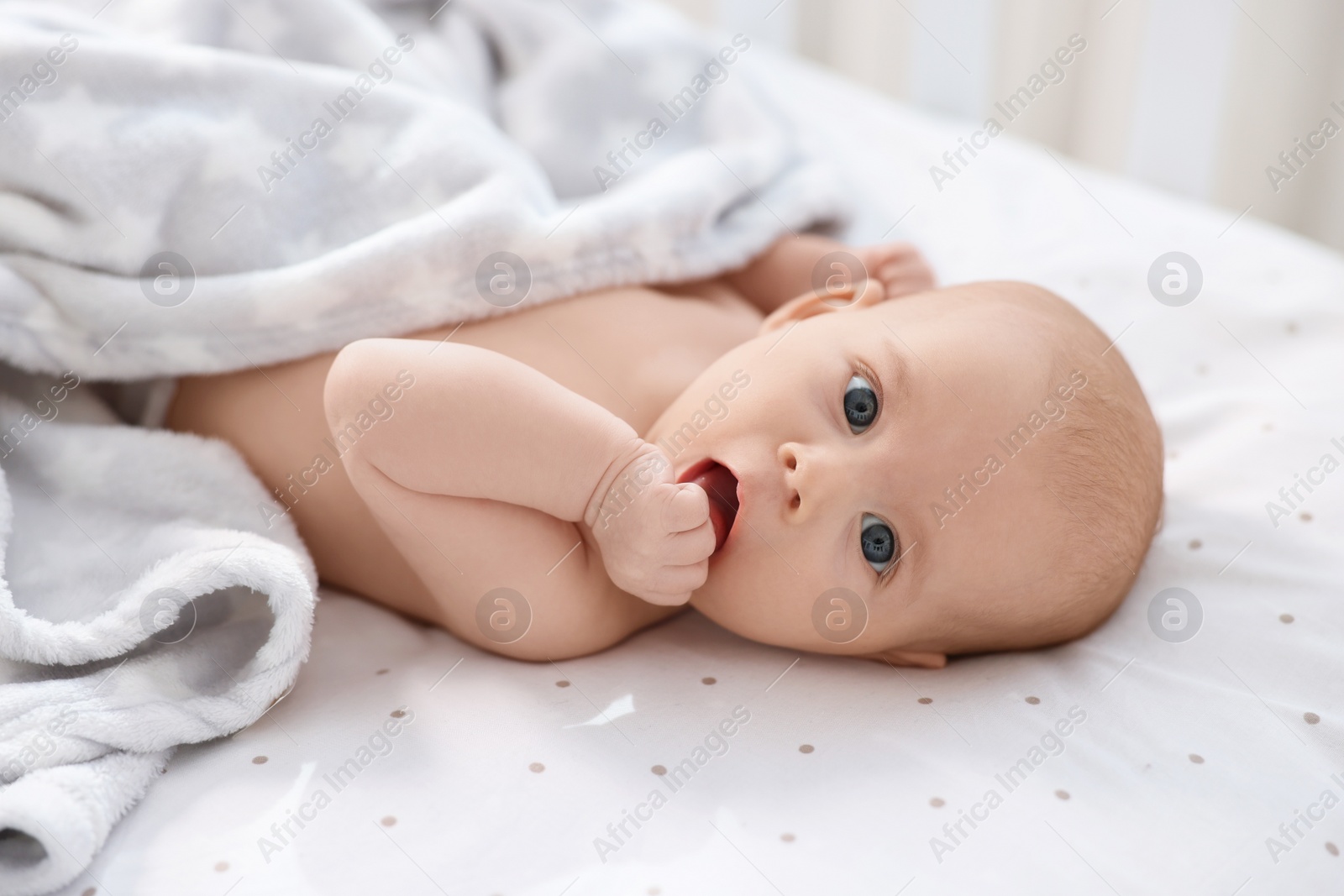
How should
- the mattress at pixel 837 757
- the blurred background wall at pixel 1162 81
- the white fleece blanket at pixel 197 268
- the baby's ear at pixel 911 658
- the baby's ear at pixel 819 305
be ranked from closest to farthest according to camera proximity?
1. the mattress at pixel 837 757
2. the white fleece blanket at pixel 197 268
3. the baby's ear at pixel 911 658
4. the baby's ear at pixel 819 305
5. the blurred background wall at pixel 1162 81

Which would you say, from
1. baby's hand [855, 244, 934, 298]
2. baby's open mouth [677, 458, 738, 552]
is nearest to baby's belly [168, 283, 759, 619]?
baby's open mouth [677, 458, 738, 552]

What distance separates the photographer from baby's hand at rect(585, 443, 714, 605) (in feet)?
2.76

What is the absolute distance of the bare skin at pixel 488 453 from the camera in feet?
2.82

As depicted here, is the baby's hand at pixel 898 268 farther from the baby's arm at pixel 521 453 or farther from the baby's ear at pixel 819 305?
the baby's arm at pixel 521 453

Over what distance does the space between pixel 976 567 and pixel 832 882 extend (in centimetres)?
30

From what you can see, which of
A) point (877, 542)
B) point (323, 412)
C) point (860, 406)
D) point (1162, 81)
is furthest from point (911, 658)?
point (1162, 81)

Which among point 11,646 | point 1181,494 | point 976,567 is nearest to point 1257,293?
point 1181,494

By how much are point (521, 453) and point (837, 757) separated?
1.13 feet

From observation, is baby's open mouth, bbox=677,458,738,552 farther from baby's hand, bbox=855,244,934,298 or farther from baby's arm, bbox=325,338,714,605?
baby's hand, bbox=855,244,934,298

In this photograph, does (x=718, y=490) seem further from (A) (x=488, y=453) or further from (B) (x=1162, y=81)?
(B) (x=1162, y=81)

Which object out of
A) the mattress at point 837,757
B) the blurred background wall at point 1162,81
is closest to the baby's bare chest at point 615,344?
the mattress at point 837,757

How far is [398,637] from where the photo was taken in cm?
96

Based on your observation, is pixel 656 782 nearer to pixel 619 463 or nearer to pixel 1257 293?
pixel 619 463

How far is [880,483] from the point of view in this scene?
33.6 inches
